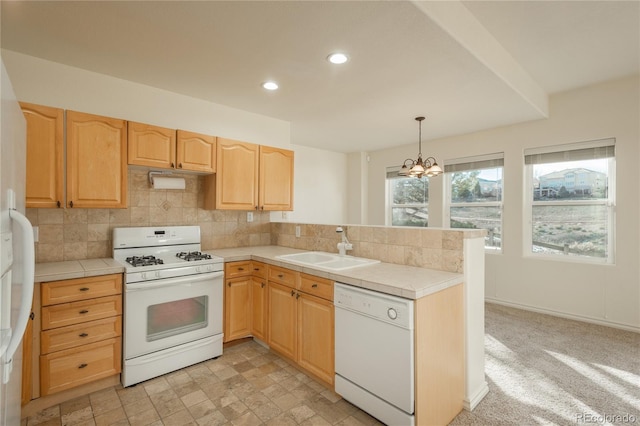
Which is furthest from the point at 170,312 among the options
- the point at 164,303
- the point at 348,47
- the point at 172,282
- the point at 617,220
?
the point at 617,220

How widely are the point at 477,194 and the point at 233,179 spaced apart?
11.9 ft

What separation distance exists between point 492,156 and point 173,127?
4205 mm

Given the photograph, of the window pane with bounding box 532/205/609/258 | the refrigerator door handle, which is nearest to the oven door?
the refrigerator door handle

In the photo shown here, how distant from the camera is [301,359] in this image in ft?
8.16

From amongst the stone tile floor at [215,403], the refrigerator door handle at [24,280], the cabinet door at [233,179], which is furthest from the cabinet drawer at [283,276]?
the refrigerator door handle at [24,280]

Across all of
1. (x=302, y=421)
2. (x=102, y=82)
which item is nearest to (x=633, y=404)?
(x=302, y=421)

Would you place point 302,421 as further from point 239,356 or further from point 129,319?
point 129,319

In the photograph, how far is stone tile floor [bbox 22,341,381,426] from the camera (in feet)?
6.59

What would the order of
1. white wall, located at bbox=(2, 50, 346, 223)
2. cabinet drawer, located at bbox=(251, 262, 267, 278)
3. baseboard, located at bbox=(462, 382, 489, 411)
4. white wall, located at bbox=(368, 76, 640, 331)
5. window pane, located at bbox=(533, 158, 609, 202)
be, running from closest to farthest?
baseboard, located at bbox=(462, 382, 489, 411) < white wall, located at bbox=(2, 50, 346, 223) < cabinet drawer, located at bbox=(251, 262, 267, 278) < white wall, located at bbox=(368, 76, 640, 331) < window pane, located at bbox=(533, 158, 609, 202)

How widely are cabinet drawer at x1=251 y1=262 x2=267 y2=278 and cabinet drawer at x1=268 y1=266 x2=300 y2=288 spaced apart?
9 centimetres

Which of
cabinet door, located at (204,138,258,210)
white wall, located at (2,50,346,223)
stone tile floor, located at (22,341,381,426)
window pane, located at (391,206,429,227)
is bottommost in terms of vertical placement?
stone tile floor, located at (22,341,381,426)

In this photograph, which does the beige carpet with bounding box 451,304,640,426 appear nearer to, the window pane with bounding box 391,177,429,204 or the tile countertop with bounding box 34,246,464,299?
the tile countertop with bounding box 34,246,464,299

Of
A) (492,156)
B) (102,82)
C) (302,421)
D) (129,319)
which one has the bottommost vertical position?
(302,421)

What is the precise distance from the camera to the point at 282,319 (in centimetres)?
268
